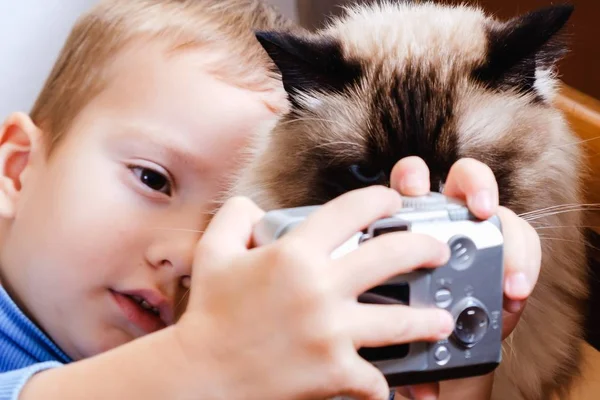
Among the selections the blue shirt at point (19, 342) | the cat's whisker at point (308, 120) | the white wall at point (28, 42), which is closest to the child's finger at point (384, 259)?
the cat's whisker at point (308, 120)

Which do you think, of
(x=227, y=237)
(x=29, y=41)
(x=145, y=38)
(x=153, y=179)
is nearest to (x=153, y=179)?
(x=153, y=179)

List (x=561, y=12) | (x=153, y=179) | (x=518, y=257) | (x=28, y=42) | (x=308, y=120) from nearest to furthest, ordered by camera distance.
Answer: (x=518, y=257) → (x=561, y=12) → (x=308, y=120) → (x=153, y=179) → (x=28, y=42)

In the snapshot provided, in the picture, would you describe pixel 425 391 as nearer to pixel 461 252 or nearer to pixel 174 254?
pixel 461 252

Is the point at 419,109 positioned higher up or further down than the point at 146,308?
higher up

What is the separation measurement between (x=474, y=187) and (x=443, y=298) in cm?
11

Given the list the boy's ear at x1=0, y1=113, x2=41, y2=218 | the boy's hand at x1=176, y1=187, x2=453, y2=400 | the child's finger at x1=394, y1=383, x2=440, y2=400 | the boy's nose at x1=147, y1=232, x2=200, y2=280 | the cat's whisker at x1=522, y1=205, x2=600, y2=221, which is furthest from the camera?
the boy's ear at x1=0, y1=113, x2=41, y2=218

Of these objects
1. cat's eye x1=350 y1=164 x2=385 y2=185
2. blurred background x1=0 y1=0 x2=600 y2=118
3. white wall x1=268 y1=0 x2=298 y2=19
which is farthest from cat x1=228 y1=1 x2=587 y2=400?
white wall x1=268 y1=0 x2=298 y2=19

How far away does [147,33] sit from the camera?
0.98 m

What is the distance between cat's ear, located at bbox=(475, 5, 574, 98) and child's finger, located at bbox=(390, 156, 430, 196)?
225mm

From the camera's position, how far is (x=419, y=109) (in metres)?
0.72

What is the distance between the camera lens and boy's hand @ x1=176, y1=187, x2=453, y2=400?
0.45 meters

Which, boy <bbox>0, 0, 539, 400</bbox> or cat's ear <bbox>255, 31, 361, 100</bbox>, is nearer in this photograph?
cat's ear <bbox>255, 31, 361, 100</bbox>

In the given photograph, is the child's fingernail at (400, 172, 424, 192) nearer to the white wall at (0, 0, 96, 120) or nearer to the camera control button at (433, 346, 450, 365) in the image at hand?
the camera control button at (433, 346, 450, 365)

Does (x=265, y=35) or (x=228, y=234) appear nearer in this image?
(x=228, y=234)
